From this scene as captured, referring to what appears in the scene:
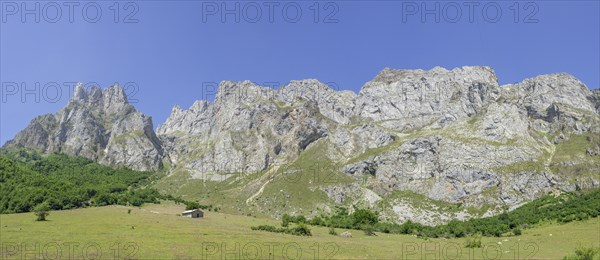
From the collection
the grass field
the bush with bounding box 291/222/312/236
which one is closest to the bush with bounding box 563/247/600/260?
the grass field

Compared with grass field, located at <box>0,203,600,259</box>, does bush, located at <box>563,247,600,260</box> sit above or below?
above

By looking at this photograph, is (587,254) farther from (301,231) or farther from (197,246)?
(301,231)

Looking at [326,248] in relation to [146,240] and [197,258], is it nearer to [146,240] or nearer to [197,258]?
[197,258]

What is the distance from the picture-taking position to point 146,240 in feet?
216

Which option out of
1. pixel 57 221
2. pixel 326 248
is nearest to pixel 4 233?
pixel 57 221

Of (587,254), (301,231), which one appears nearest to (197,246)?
(301,231)

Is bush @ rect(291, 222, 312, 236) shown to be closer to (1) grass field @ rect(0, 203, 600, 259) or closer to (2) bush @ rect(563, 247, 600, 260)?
(1) grass field @ rect(0, 203, 600, 259)

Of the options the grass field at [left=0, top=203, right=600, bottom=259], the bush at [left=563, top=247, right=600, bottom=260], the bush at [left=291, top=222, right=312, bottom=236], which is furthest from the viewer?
the bush at [left=291, top=222, right=312, bottom=236]

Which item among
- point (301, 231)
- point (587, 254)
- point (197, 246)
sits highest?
point (587, 254)

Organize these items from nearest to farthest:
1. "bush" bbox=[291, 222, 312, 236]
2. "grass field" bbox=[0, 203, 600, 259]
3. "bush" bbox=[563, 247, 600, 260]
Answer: "bush" bbox=[563, 247, 600, 260] → "grass field" bbox=[0, 203, 600, 259] → "bush" bbox=[291, 222, 312, 236]

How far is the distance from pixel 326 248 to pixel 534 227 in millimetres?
79184

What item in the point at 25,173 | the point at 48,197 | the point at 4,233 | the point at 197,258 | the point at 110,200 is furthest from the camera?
the point at 25,173

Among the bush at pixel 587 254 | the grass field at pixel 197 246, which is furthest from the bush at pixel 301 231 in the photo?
the bush at pixel 587 254

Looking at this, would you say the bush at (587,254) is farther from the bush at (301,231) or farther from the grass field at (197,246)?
the bush at (301,231)
